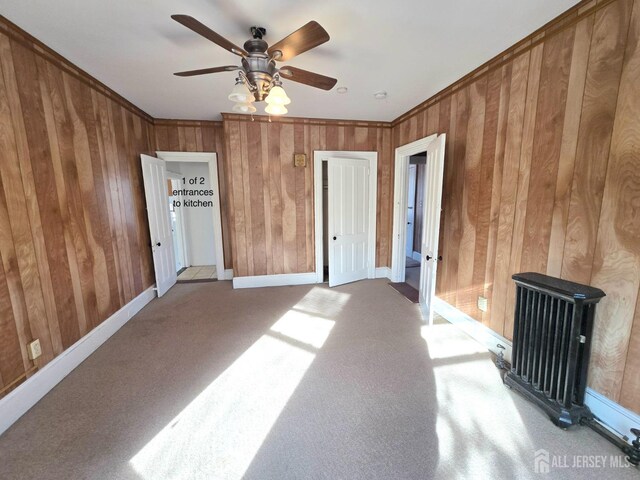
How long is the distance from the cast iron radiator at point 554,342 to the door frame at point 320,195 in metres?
2.71

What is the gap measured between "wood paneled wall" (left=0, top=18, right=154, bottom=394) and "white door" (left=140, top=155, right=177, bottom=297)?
0.37 metres

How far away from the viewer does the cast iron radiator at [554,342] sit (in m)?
1.54

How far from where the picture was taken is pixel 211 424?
1.69 meters

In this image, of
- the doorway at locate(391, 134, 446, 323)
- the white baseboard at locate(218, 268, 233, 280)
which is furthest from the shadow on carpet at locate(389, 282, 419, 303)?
the white baseboard at locate(218, 268, 233, 280)

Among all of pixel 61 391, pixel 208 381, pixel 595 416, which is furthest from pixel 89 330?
pixel 595 416

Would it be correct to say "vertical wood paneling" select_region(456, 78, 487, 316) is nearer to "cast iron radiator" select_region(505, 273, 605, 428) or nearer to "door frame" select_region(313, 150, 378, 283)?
"cast iron radiator" select_region(505, 273, 605, 428)

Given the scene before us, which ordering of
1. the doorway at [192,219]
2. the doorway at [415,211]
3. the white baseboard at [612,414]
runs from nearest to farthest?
1. the white baseboard at [612,414]
2. the doorway at [192,219]
3. the doorway at [415,211]

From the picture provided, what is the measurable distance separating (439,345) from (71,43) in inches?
157

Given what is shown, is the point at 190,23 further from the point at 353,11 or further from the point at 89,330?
the point at 89,330

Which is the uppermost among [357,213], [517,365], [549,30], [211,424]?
[549,30]

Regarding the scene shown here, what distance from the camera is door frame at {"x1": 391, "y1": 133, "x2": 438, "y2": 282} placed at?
4031 mm

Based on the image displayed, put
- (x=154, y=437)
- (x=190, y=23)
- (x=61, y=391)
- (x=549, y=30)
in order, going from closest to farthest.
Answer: (x=190, y=23), (x=154, y=437), (x=549, y=30), (x=61, y=391)

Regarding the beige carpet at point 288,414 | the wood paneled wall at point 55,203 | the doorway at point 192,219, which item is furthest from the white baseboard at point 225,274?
the beige carpet at point 288,414

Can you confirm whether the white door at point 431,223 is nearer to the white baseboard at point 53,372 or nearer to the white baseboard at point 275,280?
the white baseboard at point 275,280
